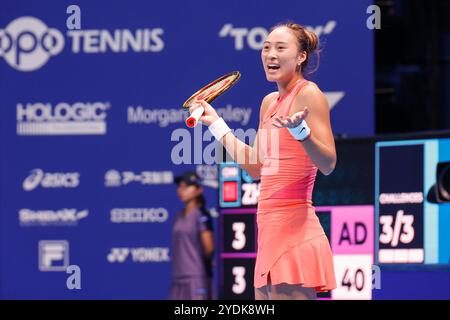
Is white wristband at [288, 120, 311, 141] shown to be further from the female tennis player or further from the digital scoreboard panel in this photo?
the digital scoreboard panel

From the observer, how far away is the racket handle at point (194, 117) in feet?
11.2

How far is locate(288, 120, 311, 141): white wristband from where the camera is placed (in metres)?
3.31

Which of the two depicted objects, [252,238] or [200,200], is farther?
[200,200]

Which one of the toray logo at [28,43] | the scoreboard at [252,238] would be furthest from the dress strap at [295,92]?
the toray logo at [28,43]

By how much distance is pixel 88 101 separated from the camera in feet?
28.6

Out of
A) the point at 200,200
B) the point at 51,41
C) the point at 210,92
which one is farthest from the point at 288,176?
the point at 51,41

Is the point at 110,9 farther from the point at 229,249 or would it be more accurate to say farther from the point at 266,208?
the point at 266,208

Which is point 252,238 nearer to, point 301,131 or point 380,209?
point 380,209

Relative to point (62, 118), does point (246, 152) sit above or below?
below

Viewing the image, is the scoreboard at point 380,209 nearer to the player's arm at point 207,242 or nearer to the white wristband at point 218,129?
the player's arm at point 207,242

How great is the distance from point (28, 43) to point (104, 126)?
952 mm

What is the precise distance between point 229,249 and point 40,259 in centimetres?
263

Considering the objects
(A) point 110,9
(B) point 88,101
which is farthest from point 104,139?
(A) point 110,9

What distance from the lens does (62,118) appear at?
28.8 ft
